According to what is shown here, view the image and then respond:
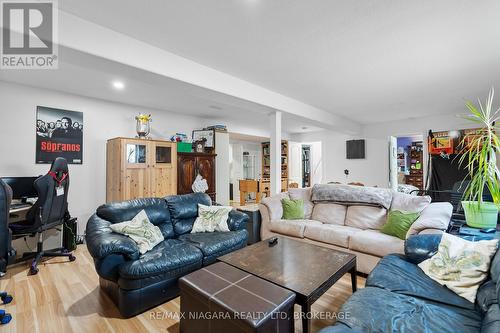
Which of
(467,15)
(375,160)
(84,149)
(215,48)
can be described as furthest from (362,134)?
(84,149)

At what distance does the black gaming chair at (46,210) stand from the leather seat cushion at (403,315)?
11.6 feet

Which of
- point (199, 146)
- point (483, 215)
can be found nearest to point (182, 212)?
point (199, 146)

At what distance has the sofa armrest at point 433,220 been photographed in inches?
89.9

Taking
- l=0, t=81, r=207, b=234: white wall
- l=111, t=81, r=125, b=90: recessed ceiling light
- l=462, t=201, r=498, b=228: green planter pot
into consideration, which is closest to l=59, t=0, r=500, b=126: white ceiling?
l=111, t=81, r=125, b=90: recessed ceiling light

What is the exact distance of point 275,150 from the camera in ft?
13.5

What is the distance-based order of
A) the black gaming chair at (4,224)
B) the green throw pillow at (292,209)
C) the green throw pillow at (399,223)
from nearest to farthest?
the black gaming chair at (4,224) < the green throw pillow at (399,223) < the green throw pillow at (292,209)

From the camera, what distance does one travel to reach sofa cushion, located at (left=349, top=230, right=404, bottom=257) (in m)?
2.52

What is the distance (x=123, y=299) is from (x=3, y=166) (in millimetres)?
3049

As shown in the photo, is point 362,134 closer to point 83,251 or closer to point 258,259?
point 258,259

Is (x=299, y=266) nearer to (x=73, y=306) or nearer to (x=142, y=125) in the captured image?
(x=73, y=306)

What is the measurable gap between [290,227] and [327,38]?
239cm

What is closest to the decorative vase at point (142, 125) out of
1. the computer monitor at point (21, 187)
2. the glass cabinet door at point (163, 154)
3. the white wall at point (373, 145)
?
the glass cabinet door at point (163, 154)

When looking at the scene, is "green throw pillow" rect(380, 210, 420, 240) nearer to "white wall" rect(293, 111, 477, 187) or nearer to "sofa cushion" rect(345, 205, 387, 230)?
"sofa cushion" rect(345, 205, 387, 230)

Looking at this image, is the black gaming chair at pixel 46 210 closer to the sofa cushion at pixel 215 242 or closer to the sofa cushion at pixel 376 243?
the sofa cushion at pixel 215 242
